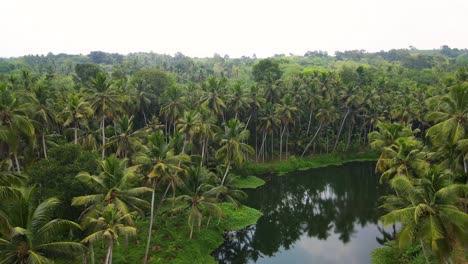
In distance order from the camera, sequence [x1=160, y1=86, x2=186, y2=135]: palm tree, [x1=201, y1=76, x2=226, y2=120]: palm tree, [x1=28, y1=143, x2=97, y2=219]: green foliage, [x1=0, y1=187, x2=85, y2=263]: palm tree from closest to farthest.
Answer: [x1=0, y1=187, x2=85, y2=263]: palm tree
[x1=28, y1=143, x2=97, y2=219]: green foliage
[x1=160, y1=86, x2=186, y2=135]: palm tree
[x1=201, y1=76, x2=226, y2=120]: palm tree

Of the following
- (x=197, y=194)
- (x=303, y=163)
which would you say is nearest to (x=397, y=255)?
(x=197, y=194)

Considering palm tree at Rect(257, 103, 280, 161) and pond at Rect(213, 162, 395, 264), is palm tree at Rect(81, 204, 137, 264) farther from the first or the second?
A: palm tree at Rect(257, 103, 280, 161)

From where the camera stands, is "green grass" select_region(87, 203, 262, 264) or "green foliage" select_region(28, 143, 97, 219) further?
"green grass" select_region(87, 203, 262, 264)

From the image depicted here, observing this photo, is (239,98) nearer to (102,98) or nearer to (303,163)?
(303,163)

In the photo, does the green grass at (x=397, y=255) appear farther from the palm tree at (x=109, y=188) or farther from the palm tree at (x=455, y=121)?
the palm tree at (x=109, y=188)

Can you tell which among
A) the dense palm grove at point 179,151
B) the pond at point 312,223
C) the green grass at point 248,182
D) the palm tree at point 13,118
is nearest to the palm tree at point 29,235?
the dense palm grove at point 179,151

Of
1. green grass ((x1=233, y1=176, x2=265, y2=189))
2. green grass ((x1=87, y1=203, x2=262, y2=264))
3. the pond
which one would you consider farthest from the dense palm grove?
the pond
